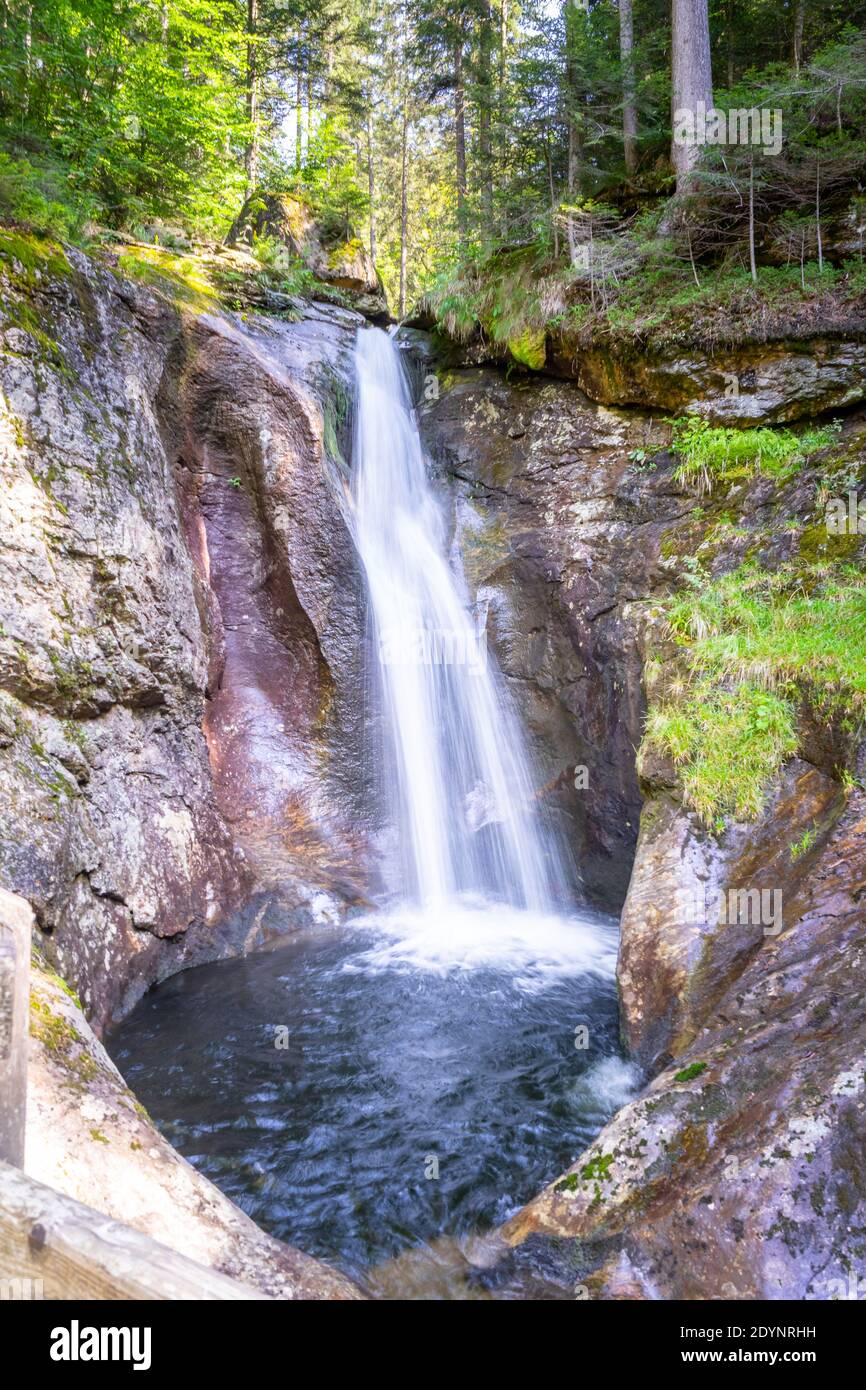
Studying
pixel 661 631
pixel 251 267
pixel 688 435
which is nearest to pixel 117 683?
pixel 661 631

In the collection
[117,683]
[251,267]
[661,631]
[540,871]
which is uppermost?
[251,267]

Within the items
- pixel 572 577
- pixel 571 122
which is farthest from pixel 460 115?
pixel 572 577

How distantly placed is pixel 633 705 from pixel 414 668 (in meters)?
2.77

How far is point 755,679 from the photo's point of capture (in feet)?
19.7

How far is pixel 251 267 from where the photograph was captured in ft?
37.6

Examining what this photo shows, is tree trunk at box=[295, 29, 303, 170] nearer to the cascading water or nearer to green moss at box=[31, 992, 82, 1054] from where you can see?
the cascading water

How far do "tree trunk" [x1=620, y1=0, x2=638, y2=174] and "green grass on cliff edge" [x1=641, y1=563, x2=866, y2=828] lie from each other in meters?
8.47

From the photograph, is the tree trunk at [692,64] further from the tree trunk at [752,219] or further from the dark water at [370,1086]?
the dark water at [370,1086]

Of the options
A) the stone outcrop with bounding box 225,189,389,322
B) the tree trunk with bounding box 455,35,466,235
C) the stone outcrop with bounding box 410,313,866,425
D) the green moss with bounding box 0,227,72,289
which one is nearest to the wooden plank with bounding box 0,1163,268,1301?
the green moss with bounding box 0,227,72,289

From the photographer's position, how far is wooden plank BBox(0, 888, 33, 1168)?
192 centimetres

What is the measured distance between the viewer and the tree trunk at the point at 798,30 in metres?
11.6
